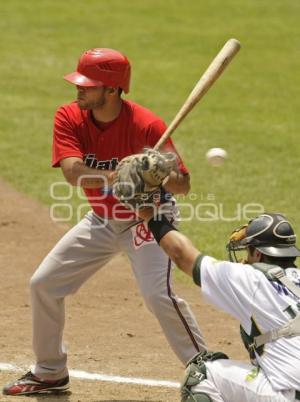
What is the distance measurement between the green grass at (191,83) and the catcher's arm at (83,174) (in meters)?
3.97

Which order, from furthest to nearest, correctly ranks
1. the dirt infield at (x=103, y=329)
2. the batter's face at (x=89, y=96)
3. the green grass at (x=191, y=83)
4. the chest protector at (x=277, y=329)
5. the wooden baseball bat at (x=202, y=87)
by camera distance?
the green grass at (x=191, y=83) → the dirt infield at (x=103, y=329) → the batter's face at (x=89, y=96) → the wooden baseball bat at (x=202, y=87) → the chest protector at (x=277, y=329)

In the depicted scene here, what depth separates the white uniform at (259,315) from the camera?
5.03m

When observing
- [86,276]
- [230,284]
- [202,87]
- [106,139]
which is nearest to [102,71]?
[106,139]

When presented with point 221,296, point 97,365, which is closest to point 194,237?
point 97,365

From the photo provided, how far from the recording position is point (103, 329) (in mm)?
8227

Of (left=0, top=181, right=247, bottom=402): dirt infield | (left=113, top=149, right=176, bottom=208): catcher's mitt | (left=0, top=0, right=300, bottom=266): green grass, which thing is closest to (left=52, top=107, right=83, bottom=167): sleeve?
(left=113, top=149, right=176, bottom=208): catcher's mitt

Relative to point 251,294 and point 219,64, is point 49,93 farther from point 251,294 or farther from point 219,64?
point 251,294

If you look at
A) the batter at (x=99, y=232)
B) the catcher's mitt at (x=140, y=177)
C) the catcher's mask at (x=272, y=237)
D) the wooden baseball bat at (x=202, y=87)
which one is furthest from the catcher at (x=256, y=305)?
the batter at (x=99, y=232)

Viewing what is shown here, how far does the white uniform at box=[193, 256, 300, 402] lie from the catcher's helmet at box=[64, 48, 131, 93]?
180 cm

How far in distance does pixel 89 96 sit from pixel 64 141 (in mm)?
342

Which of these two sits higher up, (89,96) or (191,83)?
(89,96)

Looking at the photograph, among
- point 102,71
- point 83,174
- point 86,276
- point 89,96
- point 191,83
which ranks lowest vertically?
point 86,276

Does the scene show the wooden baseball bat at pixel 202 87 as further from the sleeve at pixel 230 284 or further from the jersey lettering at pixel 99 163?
the sleeve at pixel 230 284

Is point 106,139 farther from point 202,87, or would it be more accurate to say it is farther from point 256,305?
point 256,305
